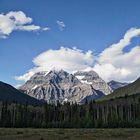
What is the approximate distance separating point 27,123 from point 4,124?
45.8 feet

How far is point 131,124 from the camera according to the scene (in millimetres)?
172000

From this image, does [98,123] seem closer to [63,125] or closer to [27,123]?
[63,125]

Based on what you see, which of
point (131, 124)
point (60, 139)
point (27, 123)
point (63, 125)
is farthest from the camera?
point (27, 123)

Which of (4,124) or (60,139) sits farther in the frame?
(4,124)

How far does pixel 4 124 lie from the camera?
193000 mm

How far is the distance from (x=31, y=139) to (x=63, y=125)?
403 feet

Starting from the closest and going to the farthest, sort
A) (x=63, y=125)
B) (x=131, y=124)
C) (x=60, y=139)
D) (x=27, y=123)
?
(x=60, y=139), (x=131, y=124), (x=63, y=125), (x=27, y=123)

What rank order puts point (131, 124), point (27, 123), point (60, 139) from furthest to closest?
point (27, 123), point (131, 124), point (60, 139)

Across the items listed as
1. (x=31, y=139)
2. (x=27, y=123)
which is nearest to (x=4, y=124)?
(x=27, y=123)

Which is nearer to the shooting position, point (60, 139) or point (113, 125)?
point (60, 139)

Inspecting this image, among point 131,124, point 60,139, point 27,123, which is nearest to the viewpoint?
point 60,139

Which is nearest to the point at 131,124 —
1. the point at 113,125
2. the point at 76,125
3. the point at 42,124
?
the point at 113,125

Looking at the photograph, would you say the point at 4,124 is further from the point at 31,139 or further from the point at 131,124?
the point at 31,139

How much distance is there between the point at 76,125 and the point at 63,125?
8591mm
